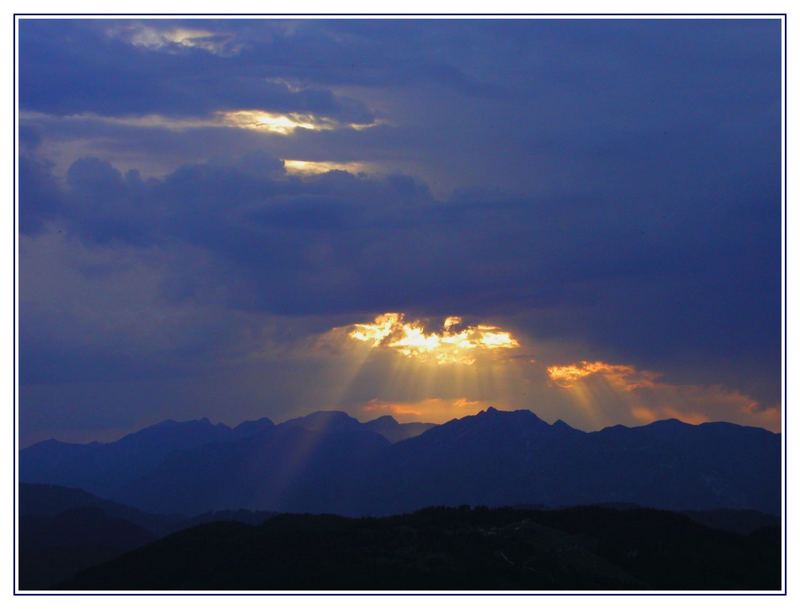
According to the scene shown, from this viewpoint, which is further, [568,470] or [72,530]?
[568,470]

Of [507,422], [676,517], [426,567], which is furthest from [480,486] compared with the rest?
Answer: [426,567]

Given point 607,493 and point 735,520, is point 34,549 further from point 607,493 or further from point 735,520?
point 607,493

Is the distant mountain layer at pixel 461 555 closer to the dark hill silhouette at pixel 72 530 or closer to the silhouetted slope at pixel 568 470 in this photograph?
the dark hill silhouette at pixel 72 530

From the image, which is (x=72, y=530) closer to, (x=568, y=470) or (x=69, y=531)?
(x=69, y=531)

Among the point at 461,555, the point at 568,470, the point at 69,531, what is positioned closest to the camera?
the point at 461,555

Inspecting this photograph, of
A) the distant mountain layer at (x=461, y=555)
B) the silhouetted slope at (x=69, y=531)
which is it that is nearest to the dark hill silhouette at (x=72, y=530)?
the silhouetted slope at (x=69, y=531)

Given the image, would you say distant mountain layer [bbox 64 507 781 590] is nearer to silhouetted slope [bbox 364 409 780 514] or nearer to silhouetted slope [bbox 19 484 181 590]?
silhouetted slope [bbox 19 484 181 590]

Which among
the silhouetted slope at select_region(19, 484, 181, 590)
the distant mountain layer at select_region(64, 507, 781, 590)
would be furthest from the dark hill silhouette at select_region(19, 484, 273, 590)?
the distant mountain layer at select_region(64, 507, 781, 590)

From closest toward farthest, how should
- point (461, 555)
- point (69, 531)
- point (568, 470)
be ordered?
point (461, 555), point (69, 531), point (568, 470)

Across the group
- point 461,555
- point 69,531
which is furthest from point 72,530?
point 461,555
